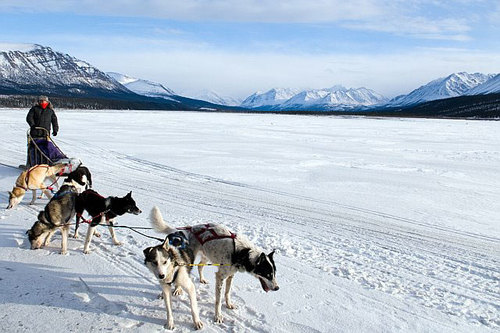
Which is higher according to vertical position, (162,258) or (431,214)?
(162,258)

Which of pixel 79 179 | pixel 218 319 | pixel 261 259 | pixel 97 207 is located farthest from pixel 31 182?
pixel 261 259

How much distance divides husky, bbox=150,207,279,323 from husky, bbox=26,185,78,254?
1.99m

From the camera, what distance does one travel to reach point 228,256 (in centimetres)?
439

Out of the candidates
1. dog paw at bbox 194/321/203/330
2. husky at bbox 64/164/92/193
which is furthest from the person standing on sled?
dog paw at bbox 194/321/203/330

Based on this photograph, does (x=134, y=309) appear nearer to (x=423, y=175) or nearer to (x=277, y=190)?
(x=277, y=190)

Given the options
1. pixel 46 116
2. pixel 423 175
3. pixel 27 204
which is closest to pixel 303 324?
pixel 27 204

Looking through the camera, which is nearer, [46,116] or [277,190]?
[46,116]

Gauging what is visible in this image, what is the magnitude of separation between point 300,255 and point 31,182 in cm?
608

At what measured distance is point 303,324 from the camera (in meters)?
4.33

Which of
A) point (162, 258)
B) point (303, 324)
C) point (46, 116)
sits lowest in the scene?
point (303, 324)

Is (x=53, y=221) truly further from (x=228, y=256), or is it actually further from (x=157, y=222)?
(x=228, y=256)

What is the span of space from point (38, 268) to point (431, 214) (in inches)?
346

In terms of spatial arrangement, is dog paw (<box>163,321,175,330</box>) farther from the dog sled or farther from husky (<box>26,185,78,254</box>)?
the dog sled

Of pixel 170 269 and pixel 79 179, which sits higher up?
pixel 79 179
